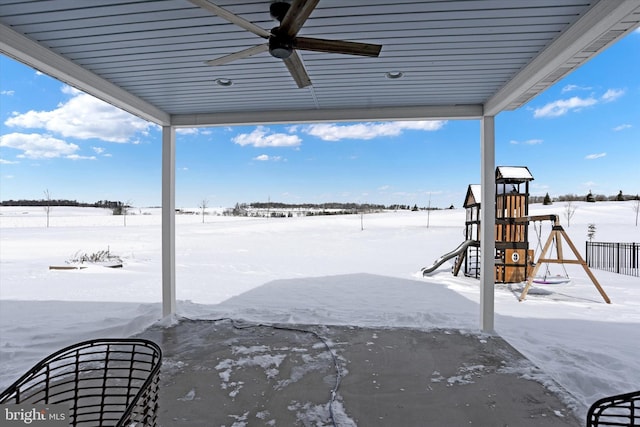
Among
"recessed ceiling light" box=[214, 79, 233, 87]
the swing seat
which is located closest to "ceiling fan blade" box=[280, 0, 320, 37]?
"recessed ceiling light" box=[214, 79, 233, 87]

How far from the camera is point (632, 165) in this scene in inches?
635

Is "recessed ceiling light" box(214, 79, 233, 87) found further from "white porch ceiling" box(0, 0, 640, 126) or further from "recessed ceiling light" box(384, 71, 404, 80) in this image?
"recessed ceiling light" box(384, 71, 404, 80)

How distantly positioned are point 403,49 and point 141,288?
19.0ft

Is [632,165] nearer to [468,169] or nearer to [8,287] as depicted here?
[468,169]

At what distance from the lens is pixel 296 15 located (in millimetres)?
1626

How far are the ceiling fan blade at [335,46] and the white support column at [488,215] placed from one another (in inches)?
93.0

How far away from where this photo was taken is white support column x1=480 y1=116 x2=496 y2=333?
368cm

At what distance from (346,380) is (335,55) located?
2488 millimetres

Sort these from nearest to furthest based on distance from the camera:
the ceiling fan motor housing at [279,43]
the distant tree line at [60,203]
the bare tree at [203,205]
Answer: the ceiling fan motor housing at [279,43], the distant tree line at [60,203], the bare tree at [203,205]

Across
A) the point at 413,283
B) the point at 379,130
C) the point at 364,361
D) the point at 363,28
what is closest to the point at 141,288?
the point at 364,361

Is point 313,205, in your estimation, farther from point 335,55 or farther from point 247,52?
point 247,52

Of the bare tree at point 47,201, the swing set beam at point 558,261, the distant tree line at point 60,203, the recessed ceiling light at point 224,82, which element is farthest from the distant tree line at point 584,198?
the bare tree at point 47,201

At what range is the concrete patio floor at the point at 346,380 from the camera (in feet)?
7.13

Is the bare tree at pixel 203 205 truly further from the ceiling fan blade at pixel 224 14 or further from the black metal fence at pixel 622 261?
the ceiling fan blade at pixel 224 14
